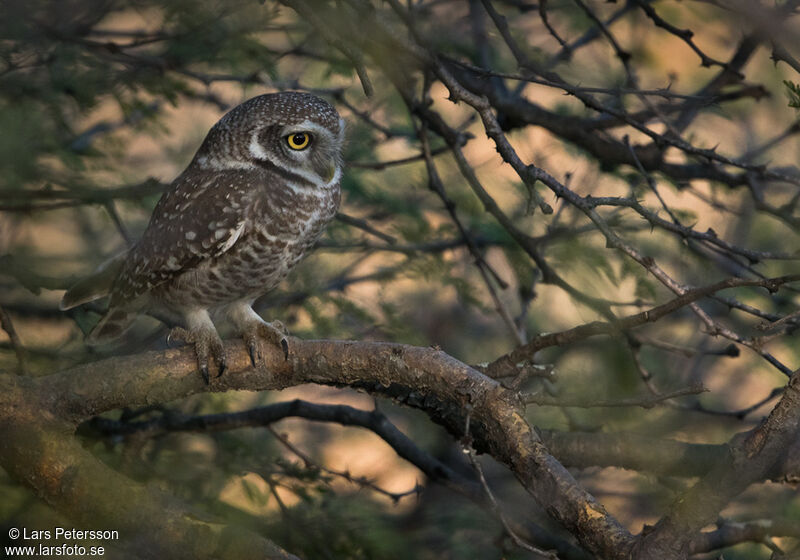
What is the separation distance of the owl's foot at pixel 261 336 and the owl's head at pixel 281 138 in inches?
23.1

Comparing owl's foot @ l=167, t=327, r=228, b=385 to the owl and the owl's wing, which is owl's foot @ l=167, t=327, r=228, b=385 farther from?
the owl's wing

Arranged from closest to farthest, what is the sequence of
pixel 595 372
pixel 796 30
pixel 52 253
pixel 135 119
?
pixel 796 30 < pixel 52 253 < pixel 595 372 < pixel 135 119

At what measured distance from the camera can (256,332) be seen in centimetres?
300

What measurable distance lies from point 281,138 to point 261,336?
757 millimetres

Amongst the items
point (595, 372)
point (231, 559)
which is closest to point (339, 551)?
point (231, 559)

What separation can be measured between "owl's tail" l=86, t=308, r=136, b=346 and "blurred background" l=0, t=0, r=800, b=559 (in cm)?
11

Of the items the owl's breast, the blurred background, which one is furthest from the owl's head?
the blurred background

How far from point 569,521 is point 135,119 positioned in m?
2.83

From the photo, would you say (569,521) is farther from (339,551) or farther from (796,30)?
(796,30)

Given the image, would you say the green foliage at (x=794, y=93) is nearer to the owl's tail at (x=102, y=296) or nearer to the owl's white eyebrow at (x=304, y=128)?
the owl's white eyebrow at (x=304, y=128)

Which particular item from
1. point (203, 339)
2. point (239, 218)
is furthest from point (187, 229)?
point (203, 339)

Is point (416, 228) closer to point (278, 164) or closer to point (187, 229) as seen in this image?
point (278, 164)

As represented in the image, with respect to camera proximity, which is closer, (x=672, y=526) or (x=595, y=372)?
(x=672, y=526)

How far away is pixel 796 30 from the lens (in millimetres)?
1241
